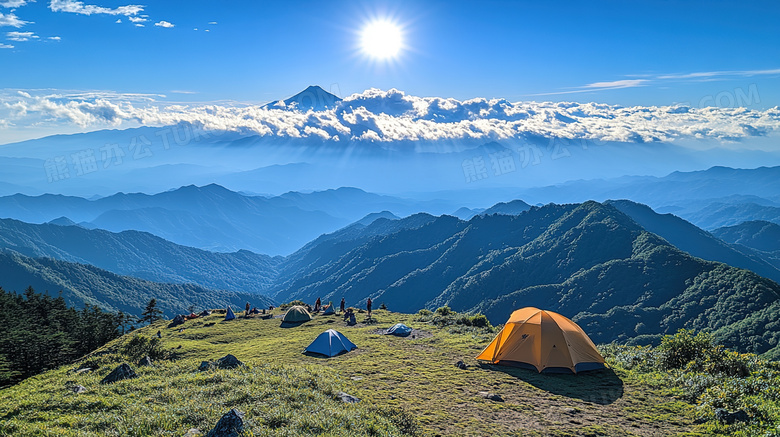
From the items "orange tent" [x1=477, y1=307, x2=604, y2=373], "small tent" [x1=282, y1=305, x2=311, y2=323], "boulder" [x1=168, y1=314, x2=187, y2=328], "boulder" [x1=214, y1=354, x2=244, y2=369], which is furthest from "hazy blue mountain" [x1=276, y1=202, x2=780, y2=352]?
"boulder" [x1=168, y1=314, x2=187, y2=328]

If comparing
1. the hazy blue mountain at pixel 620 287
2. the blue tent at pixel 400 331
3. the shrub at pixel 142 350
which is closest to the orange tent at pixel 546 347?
the blue tent at pixel 400 331

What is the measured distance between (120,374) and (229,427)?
1134 cm

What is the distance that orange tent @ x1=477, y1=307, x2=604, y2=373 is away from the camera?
2109cm

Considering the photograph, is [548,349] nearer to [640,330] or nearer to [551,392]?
[551,392]

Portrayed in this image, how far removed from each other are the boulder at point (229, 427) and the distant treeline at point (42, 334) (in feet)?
106

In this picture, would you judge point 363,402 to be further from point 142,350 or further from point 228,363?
point 142,350

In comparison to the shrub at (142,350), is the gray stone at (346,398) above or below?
above

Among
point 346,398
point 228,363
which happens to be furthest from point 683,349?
point 228,363

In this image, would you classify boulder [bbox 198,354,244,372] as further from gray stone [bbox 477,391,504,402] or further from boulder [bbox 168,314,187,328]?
boulder [bbox 168,314,187,328]

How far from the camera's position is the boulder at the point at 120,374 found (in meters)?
18.3

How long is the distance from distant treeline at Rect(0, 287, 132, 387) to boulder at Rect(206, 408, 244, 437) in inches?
1273

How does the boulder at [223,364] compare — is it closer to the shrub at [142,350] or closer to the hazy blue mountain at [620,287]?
the shrub at [142,350]

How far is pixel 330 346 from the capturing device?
87.7 feet

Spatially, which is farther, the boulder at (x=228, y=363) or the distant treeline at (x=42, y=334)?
the distant treeline at (x=42, y=334)
